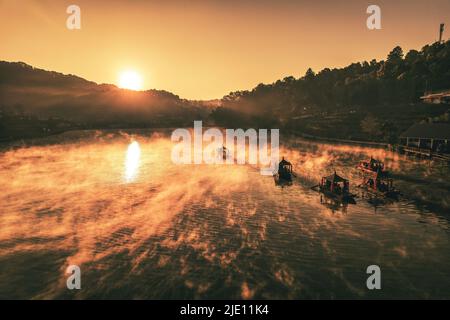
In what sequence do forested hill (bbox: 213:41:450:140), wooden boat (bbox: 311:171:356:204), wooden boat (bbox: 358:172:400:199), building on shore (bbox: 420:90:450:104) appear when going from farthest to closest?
forested hill (bbox: 213:41:450:140) → building on shore (bbox: 420:90:450:104) → wooden boat (bbox: 358:172:400:199) → wooden boat (bbox: 311:171:356:204)

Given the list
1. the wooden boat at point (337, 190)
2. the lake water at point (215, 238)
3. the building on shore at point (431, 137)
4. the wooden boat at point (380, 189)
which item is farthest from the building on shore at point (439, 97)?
the wooden boat at point (337, 190)

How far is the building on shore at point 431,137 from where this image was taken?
77.5 metres

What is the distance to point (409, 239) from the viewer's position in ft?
113

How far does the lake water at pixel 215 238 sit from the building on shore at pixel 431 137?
1711cm

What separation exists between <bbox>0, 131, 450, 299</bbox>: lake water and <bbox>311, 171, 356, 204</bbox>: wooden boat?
1424mm

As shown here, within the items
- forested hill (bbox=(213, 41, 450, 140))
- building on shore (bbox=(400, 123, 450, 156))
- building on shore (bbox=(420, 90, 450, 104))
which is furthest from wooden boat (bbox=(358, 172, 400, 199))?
building on shore (bbox=(420, 90, 450, 104))

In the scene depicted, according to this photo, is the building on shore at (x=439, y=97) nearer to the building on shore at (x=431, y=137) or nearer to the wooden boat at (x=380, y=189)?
the building on shore at (x=431, y=137)

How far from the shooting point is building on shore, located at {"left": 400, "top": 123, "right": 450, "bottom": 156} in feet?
254

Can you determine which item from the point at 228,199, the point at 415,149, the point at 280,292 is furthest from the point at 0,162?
the point at 415,149

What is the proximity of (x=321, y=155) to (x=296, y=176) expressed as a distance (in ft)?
109

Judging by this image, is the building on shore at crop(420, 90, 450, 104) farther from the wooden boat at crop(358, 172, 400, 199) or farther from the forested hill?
the wooden boat at crop(358, 172, 400, 199)

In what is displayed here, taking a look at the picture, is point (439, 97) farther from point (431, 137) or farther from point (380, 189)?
point (380, 189)
